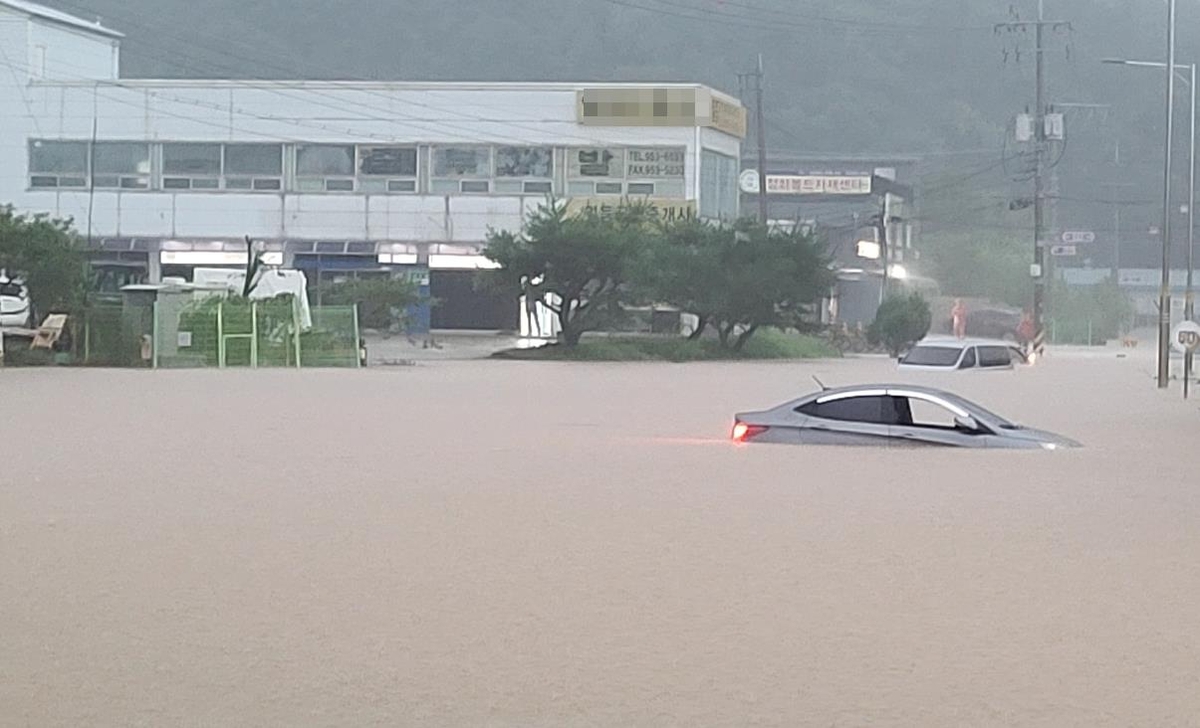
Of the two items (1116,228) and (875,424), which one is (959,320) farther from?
(875,424)

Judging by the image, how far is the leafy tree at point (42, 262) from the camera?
4562 centimetres

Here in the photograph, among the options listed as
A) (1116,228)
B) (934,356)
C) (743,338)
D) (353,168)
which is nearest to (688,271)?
(743,338)

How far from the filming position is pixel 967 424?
82.6ft

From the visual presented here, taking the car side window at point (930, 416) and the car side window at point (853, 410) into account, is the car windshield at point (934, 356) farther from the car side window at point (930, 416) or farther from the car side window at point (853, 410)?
the car side window at point (853, 410)

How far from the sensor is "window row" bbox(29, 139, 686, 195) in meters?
73.9

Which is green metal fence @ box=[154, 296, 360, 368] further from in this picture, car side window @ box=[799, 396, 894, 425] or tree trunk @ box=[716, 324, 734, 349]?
car side window @ box=[799, 396, 894, 425]

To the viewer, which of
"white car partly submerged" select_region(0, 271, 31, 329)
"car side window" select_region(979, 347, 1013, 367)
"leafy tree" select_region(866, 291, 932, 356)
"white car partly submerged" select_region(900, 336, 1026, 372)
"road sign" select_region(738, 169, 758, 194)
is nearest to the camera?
"white car partly submerged" select_region(0, 271, 31, 329)

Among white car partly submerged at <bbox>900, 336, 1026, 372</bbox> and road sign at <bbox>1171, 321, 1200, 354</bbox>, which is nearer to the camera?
road sign at <bbox>1171, 321, 1200, 354</bbox>

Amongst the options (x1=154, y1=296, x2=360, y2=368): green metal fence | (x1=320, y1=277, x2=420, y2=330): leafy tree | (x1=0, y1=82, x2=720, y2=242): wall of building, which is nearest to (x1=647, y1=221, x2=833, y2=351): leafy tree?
(x1=320, y1=277, x2=420, y2=330): leafy tree

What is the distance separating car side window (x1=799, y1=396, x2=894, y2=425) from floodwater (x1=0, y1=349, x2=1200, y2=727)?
1.03 metres

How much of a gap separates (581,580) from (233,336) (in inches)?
1340

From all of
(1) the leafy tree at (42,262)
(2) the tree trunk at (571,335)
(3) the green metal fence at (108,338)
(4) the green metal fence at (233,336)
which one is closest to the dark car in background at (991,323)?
(2) the tree trunk at (571,335)

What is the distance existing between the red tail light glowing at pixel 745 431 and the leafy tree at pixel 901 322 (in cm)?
4457

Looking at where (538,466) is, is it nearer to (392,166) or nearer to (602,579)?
(602,579)
